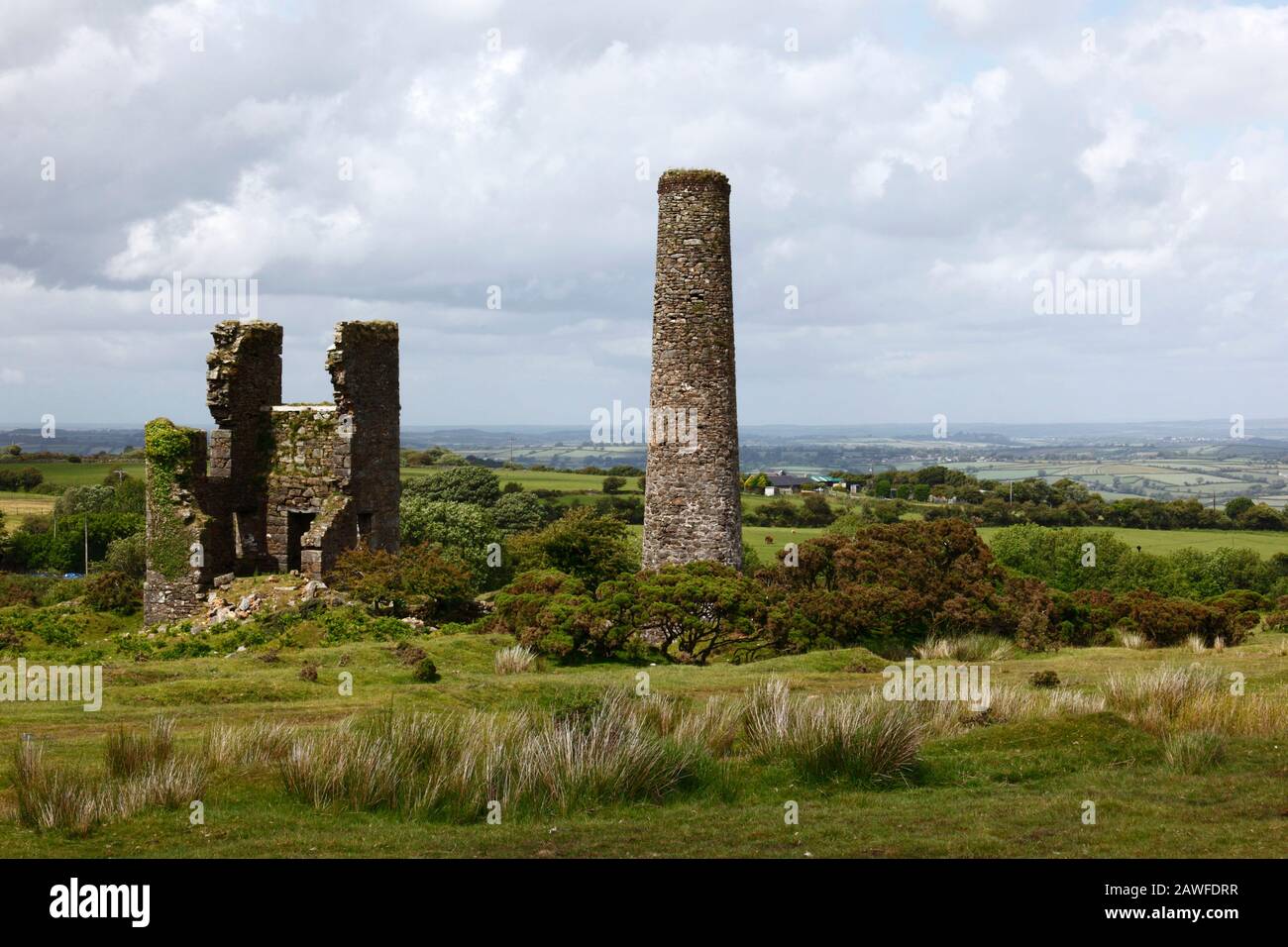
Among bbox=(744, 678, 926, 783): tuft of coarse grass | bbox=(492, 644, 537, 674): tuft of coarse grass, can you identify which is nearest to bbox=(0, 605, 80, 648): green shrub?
bbox=(492, 644, 537, 674): tuft of coarse grass

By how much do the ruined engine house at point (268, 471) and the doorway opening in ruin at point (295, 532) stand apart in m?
0.03

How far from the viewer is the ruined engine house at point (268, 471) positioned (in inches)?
984

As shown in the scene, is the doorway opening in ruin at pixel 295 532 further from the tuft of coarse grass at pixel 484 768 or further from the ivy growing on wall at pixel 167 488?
the tuft of coarse grass at pixel 484 768

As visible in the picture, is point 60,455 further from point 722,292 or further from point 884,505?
point 722,292

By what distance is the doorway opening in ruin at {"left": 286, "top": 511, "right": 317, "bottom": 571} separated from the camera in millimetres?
26219

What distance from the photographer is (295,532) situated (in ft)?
86.5

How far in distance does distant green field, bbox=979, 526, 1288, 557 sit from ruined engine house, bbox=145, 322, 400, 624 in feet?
121

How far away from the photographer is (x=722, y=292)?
26.5m

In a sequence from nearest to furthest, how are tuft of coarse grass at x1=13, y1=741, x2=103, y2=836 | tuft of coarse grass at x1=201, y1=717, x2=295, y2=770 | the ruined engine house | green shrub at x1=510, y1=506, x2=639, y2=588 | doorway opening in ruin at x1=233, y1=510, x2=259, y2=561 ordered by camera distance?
1. tuft of coarse grass at x1=13, y1=741, x2=103, y2=836
2. tuft of coarse grass at x1=201, y1=717, x2=295, y2=770
3. the ruined engine house
4. doorway opening in ruin at x1=233, y1=510, x2=259, y2=561
5. green shrub at x1=510, y1=506, x2=639, y2=588

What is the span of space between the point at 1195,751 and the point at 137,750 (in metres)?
9.30

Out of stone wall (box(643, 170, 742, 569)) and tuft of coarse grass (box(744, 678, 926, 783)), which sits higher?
stone wall (box(643, 170, 742, 569))

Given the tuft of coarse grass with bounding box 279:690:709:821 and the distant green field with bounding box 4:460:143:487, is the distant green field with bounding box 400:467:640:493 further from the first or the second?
the tuft of coarse grass with bounding box 279:690:709:821

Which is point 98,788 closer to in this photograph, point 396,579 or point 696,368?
point 396,579
